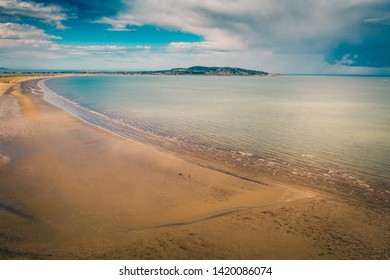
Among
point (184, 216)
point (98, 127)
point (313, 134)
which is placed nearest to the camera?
point (184, 216)

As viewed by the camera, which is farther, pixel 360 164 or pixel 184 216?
pixel 360 164

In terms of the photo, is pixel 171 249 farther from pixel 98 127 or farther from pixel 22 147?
pixel 98 127

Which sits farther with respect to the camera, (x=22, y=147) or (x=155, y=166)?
(x=22, y=147)
